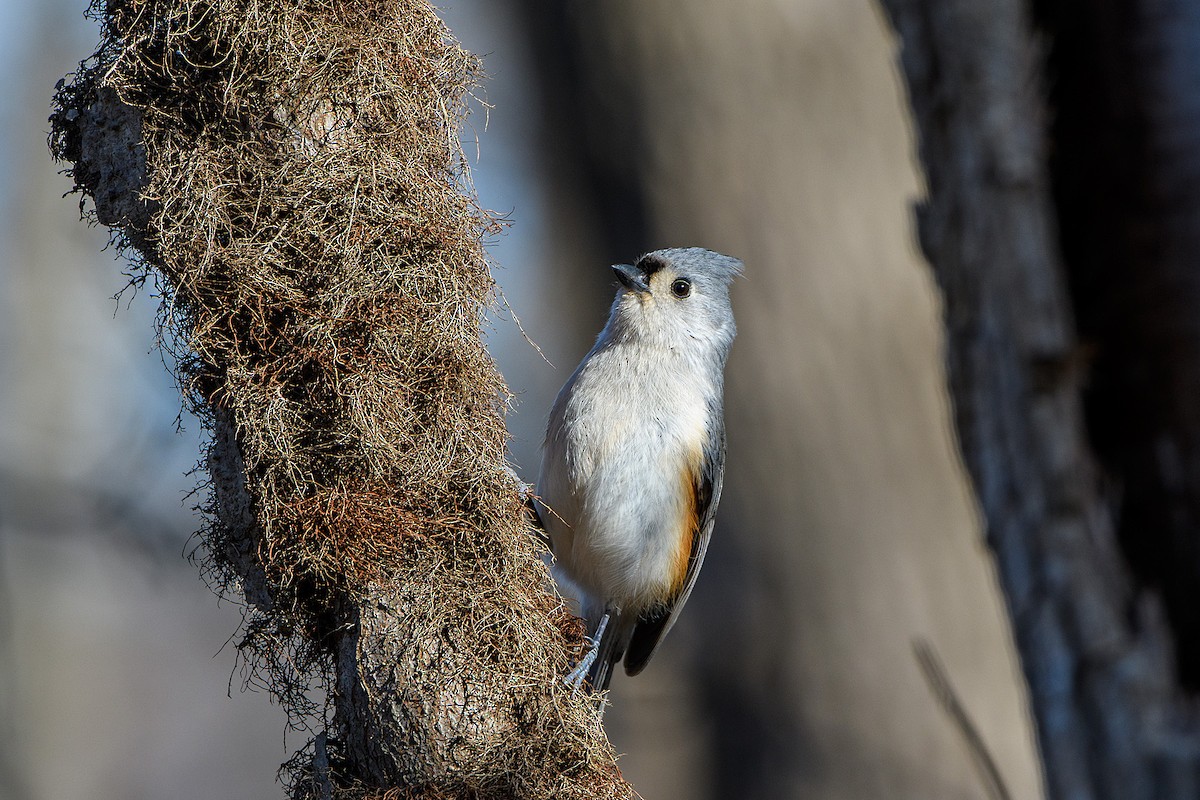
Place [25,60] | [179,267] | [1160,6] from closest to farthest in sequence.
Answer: [1160,6], [179,267], [25,60]

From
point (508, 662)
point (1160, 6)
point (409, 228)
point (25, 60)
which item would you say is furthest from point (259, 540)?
point (25, 60)

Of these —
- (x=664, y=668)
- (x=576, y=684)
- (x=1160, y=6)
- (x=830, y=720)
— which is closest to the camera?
(x=1160, y=6)

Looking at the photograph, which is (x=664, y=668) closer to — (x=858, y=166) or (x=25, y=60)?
(x=858, y=166)

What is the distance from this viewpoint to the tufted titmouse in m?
3.73

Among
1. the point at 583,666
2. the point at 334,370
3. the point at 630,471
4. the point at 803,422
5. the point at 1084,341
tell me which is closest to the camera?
the point at 1084,341

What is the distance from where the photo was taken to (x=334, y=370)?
2.41 m

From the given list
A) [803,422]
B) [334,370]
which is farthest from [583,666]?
[803,422]

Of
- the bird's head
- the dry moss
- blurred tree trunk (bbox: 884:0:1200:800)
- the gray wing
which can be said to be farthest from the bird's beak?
blurred tree trunk (bbox: 884:0:1200:800)

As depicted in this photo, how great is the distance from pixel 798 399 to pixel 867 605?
0.99 meters

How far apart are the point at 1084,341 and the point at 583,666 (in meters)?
2.06

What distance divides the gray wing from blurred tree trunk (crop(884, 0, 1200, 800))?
255cm

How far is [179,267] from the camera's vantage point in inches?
95.1

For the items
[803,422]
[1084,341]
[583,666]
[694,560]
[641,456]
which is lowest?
[583,666]

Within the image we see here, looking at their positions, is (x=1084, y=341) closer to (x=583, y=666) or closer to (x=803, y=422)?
(x=583, y=666)
